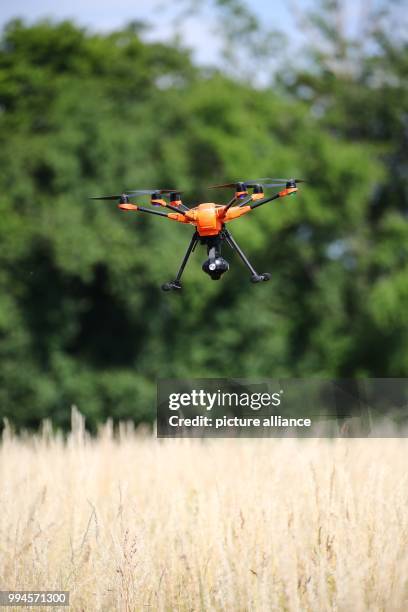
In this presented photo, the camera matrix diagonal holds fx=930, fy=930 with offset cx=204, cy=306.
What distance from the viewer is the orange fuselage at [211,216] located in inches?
132

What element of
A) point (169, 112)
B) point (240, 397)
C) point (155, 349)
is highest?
point (169, 112)

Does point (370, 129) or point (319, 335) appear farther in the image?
point (370, 129)

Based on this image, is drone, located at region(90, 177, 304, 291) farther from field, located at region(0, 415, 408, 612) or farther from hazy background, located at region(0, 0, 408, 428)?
hazy background, located at region(0, 0, 408, 428)

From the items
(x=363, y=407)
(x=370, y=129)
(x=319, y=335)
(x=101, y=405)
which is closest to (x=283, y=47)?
(x=370, y=129)

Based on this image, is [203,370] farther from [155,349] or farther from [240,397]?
[240,397]

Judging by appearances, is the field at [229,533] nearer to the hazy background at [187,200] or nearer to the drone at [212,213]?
the drone at [212,213]

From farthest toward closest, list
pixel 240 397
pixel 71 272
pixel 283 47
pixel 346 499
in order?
pixel 283 47, pixel 71 272, pixel 240 397, pixel 346 499

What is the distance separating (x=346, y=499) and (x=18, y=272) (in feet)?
49.5

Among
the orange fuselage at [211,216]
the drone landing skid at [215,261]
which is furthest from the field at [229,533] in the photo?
the orange fuselage at [211,216]

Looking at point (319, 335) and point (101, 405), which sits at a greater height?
point (319, 335)

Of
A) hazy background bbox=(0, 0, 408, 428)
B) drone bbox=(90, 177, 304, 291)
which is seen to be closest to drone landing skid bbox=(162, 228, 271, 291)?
drone bbox=(90, 177, 304, 291)

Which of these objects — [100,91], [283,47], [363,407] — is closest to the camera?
[363,407]

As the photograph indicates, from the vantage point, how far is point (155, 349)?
68.2 feet

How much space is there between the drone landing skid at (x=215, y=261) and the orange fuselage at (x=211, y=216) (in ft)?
0.10
